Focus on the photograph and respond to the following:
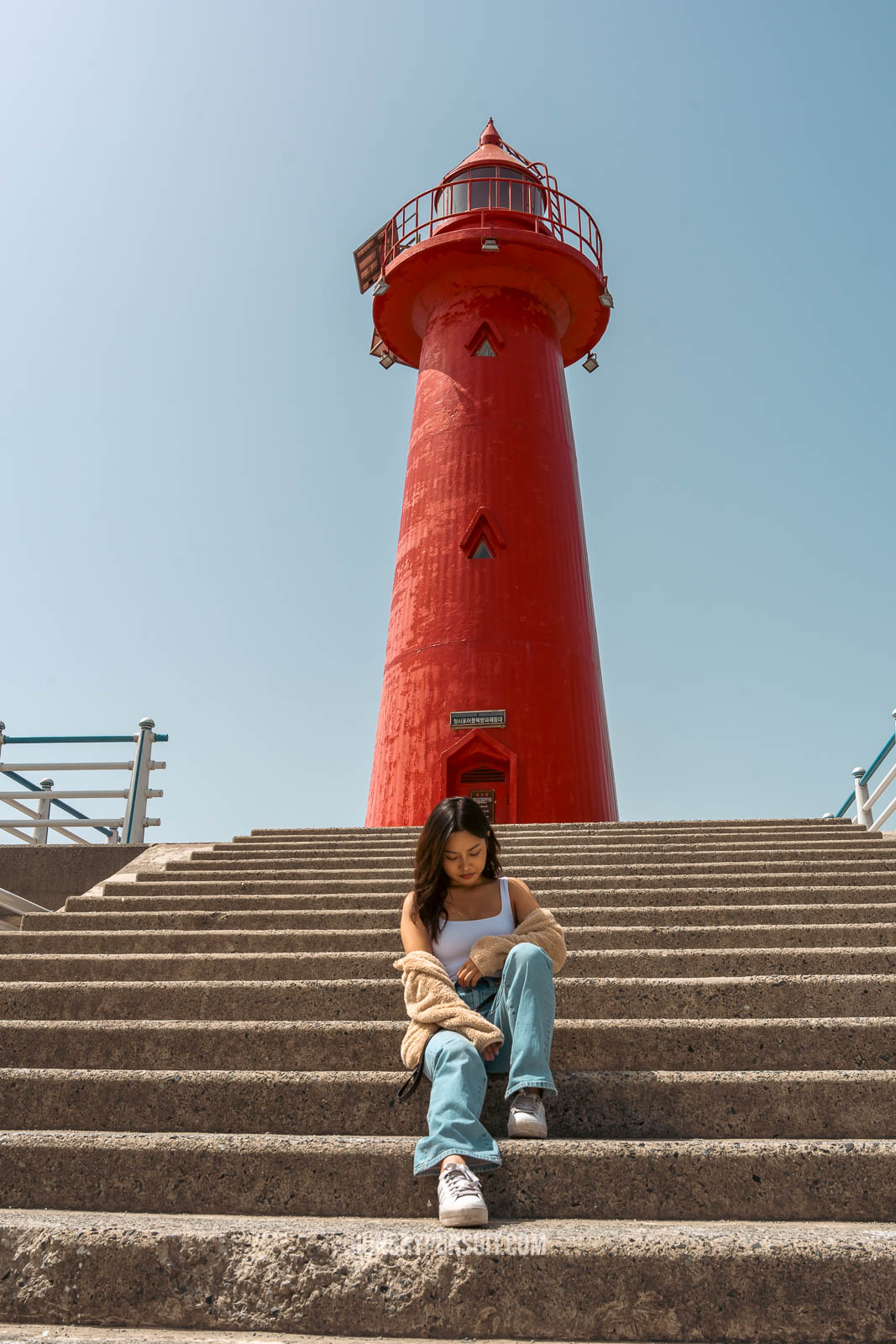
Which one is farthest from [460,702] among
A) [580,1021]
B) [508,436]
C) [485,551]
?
[580,1021]

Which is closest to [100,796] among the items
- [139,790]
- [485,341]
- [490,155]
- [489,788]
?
[139,790]

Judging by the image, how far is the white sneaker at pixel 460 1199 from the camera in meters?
2.41

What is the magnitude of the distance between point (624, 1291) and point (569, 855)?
4193 mm

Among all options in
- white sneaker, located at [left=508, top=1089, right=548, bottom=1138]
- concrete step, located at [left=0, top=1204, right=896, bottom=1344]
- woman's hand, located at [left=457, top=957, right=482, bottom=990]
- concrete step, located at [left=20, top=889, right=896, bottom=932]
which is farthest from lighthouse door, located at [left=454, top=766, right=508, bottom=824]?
concrete step, located at [left=0, top=1204, right=896, bottom=1344]

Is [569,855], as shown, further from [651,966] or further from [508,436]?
[508,436]

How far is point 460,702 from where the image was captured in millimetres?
10469

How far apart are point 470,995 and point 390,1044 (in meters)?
0.45

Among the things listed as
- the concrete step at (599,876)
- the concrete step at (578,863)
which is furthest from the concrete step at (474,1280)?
the concrete step at (578,863)

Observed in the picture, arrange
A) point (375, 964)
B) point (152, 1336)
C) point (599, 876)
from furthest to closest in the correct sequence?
1. point (599, 876)
2. point (375, 964)
3. point (152, 1336)

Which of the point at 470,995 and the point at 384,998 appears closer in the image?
the point at 470,995

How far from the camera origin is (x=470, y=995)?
10.5 feet

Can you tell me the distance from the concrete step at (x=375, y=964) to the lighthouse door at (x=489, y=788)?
220 inches

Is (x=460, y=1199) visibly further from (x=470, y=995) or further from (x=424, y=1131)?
(x=470, y=995)

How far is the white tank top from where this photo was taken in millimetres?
3295
